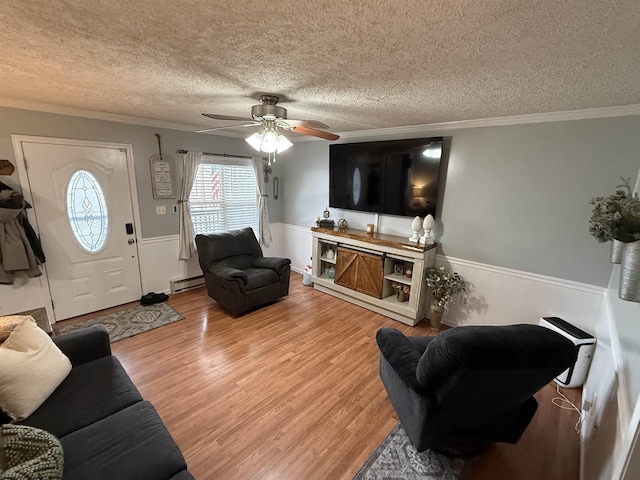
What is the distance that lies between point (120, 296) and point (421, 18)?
4.32 m

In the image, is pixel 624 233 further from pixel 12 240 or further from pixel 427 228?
pixel 12 240

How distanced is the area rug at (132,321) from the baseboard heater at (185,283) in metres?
0.43

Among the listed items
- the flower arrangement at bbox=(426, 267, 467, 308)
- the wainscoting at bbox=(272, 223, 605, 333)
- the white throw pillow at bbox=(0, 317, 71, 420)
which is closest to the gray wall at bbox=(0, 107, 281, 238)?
the white throw pillow at bbox=(0, 317, 71, 420)

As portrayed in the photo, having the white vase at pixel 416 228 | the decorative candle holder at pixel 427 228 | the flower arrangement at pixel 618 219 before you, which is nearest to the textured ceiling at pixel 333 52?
the flower arrangement at pixel 618 219

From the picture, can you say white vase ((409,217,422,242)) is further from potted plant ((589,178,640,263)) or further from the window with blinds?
the window with blinds

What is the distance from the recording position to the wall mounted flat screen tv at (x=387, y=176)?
10.7 feet

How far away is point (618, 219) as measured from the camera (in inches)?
50.1

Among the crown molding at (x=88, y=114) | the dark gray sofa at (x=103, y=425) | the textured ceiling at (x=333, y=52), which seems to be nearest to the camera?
the textured ceiling at (x=333, y=52)

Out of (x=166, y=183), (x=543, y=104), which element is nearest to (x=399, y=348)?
(x=543, y=104)

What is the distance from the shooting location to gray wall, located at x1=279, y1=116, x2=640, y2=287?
233 centimetres

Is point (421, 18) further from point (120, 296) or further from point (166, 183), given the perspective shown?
point (120, 296)

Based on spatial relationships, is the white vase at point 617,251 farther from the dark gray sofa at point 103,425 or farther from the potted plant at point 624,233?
the dark gray sofa at point 103,425

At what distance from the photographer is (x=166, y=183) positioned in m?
3.82

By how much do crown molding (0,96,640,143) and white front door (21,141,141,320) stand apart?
360mm
